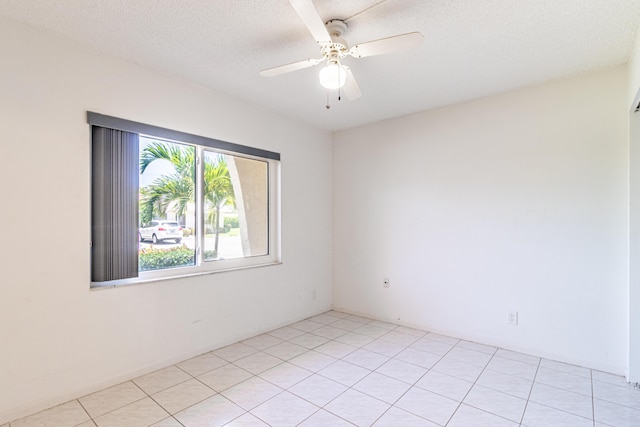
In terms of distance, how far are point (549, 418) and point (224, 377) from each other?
2.28m

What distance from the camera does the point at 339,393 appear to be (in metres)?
2.33

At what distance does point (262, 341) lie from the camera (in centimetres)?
331

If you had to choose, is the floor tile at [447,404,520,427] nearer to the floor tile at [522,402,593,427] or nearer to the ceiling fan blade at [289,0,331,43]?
the floor tile at [522,402,593,427]

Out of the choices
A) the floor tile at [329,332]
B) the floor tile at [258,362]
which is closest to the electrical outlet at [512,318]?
the floor tile at [329,332]

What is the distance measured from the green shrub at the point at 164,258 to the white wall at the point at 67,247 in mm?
183

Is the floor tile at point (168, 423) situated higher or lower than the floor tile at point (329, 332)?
higher

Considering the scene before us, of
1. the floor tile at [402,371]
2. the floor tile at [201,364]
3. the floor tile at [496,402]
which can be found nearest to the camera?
the floor tile at [496,402]

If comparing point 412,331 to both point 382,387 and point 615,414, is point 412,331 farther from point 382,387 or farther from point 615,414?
point 615,414

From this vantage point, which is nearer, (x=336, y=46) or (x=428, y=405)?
(x=336, y=46)

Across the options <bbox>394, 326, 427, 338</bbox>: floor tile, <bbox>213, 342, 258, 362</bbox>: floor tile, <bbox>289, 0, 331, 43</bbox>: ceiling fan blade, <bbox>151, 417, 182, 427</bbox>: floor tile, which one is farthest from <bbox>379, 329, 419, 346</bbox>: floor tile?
<bbox>289, 0, 331, 43</bbox>: ceiling fan blade

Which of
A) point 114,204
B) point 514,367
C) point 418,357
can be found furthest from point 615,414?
point 114,204

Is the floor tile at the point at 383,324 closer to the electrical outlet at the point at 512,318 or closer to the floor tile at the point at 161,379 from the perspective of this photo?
the electrical outlet at the point at 512,318

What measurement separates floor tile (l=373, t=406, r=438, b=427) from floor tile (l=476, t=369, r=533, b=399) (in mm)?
750

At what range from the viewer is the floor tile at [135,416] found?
197 centimetres
